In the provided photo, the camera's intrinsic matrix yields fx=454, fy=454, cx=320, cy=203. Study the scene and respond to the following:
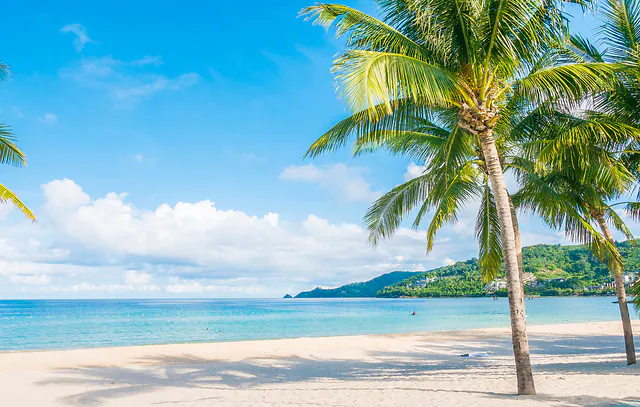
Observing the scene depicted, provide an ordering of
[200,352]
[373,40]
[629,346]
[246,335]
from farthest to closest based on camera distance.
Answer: [246,335] → [200,352] → [629,346] → [373,40]

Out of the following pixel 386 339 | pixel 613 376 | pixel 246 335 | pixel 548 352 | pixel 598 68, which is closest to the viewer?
pixel 598 68

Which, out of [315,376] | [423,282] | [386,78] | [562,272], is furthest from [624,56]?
[423,282]

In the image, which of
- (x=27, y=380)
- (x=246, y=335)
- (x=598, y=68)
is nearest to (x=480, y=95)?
(x=598, y=68)

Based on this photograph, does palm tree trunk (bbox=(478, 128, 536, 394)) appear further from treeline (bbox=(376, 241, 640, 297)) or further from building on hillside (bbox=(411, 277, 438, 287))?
building on hillside (bbox=(411, 277, 438, 287))

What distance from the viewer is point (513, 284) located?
6703 millimetres

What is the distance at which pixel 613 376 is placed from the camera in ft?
27.9

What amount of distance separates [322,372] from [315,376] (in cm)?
74

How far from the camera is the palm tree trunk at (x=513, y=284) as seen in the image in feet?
21.9

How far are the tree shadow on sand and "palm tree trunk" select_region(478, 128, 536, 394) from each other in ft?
1.16

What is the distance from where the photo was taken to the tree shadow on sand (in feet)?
27.7

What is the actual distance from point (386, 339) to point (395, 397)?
42.7ft

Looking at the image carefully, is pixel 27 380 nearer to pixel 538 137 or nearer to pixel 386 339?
pixel 538 137

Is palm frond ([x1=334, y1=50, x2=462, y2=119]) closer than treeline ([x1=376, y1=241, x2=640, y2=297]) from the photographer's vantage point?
Yes

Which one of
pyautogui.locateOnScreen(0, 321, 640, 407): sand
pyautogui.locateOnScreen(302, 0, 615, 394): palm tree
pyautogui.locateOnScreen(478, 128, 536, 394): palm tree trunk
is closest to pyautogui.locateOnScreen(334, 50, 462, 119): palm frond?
pyautogui.locateOnScreen(302, 0, 615, 394): palm tree
